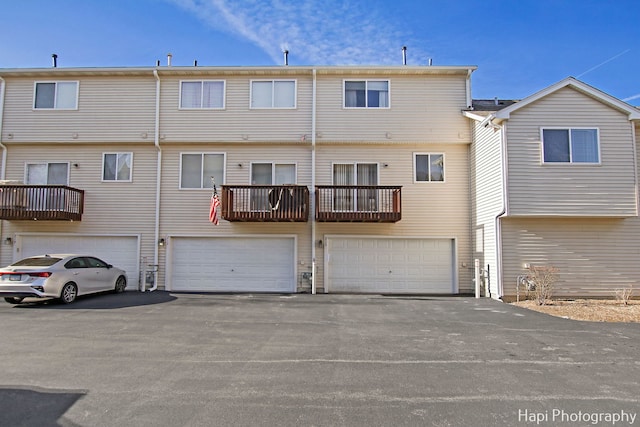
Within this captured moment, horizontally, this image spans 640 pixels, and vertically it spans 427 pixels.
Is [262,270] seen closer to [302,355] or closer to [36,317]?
[36,317]

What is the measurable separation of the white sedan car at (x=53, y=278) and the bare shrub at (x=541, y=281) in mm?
12576

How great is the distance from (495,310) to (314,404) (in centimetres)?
698

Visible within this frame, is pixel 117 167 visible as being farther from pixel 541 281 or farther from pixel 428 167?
pixel 541 281

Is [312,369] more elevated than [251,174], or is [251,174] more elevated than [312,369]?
[251,174]

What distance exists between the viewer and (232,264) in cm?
1250

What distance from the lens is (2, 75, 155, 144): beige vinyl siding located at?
12750 millimetres

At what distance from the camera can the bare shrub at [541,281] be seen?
991 centimetres

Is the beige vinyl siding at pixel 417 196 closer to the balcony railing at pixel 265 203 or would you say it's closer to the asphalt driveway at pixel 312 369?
the balcony railing at pixel 265 203

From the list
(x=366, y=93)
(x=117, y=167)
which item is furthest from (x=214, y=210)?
(x=366, y=93)

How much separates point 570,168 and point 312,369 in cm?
970

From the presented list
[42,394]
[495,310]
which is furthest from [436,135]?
[42,394]

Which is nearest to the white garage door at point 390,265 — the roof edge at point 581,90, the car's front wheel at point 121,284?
the roof edge at point 581,90

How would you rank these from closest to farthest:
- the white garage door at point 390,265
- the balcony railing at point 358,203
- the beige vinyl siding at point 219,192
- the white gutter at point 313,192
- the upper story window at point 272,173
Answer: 1. the balcony railing at point 358,203
2. the white gutter at point 313,192
3. the white garage door at point 390,265
4. the beige vinyl siding at point 219,192
5. the upper story window at point 272,173

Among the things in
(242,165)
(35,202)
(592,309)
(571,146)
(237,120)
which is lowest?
(592,309)
